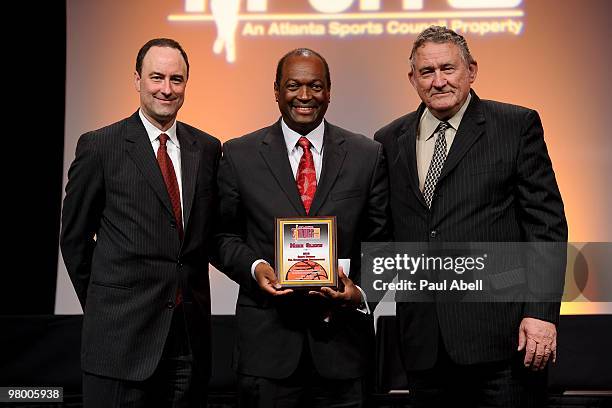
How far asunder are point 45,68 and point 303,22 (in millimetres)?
1735

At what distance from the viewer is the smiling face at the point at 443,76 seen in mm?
2805

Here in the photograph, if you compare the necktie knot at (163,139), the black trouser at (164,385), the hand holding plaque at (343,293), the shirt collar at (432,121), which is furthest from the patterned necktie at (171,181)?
the shirt collar at (432,121)

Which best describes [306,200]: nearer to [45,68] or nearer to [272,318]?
[272,318]

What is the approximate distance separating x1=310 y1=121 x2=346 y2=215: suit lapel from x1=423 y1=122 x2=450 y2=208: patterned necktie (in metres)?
0.31

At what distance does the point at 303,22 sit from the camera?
199 inches

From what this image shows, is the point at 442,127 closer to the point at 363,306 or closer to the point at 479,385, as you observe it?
the point at 363,306

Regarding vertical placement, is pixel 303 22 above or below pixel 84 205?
above

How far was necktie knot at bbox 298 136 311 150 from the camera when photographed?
2803mm

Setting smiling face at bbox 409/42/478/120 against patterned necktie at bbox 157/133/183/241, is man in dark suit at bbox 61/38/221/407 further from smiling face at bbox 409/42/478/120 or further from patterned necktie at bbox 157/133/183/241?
smiling face at bbox 409/42/478/120

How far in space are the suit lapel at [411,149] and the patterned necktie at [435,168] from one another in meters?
0.03

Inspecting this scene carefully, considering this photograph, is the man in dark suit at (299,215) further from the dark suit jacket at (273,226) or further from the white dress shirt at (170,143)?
the white dress shirt at (170,143)

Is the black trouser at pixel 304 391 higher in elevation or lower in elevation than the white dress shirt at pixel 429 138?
lower

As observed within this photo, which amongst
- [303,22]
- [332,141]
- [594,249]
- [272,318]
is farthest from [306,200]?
[594,249]

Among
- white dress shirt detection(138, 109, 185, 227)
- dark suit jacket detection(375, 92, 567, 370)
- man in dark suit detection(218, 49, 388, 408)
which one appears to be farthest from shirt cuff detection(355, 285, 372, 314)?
white dress shirt detection(138, 109, 185, 227)
